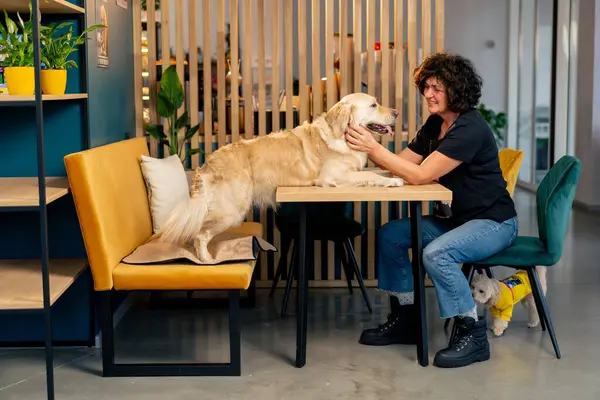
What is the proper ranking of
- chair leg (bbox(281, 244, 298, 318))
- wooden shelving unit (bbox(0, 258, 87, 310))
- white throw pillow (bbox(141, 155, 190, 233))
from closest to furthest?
wooden shelving unit (bbox(0, 258, 87, 310)) < white throw pillow (bbox(141, 155, 190, 233)) < chair leg (bbox(281, 244, 298, 318))

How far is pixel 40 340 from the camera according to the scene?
4.26m

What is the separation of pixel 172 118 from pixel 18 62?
69.5 inches

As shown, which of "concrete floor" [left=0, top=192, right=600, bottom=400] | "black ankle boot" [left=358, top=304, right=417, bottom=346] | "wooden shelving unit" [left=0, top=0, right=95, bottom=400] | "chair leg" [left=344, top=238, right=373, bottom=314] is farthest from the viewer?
"chair leg" [left=344, top=238, right=373, bottom=314]

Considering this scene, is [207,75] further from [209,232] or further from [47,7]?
[209,232]

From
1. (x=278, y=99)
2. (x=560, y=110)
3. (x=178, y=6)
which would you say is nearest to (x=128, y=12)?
(x=178, y=6)

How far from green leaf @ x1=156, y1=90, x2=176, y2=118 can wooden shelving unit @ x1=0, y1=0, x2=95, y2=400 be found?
98 cm

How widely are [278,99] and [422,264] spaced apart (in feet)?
6.45

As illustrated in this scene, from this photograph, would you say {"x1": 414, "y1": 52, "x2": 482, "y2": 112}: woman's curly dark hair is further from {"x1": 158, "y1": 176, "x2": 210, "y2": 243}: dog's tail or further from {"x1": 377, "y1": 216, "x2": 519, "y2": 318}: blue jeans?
{"x1": 158, "y1": 176, "x2": 210, "y2": 243}: dog's tail

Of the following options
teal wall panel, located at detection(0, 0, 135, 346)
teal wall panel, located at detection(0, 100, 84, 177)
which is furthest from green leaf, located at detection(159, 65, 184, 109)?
teal wall panel, located at detection(0, 100, 84, 177)

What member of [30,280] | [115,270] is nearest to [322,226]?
[115,270]

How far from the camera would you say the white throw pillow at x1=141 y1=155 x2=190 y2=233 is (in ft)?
14.9

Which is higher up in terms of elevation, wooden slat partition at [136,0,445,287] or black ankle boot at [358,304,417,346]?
wooden slat partition at [136,0,445,287]

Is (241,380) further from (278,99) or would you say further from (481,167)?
(278,99)

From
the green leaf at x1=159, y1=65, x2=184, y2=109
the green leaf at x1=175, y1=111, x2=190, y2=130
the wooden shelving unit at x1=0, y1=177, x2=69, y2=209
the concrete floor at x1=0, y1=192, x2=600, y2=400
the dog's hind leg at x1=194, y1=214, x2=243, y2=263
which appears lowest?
the concrete floor at x1=0, y1=192, x2=600, y2=400
